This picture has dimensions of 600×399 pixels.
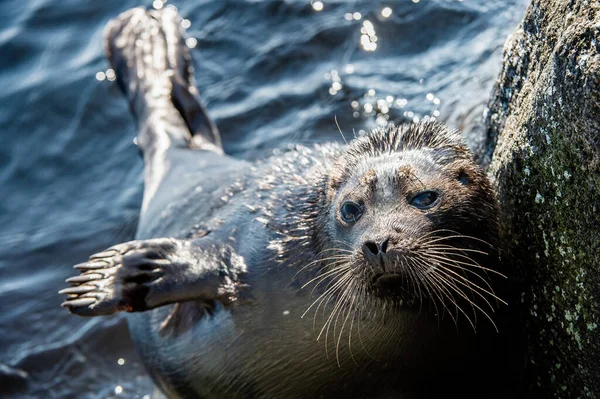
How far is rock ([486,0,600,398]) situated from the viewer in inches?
132

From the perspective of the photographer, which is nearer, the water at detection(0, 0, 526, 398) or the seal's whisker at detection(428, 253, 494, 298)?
the seal's whisker at detection(428, 253, 494, 298)

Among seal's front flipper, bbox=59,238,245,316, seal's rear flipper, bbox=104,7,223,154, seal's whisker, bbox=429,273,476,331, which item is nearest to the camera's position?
seal's whisker, bbox=429,273,476,331

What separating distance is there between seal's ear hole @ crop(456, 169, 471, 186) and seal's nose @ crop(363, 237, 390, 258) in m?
0.68

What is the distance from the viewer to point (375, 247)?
3.52 meters

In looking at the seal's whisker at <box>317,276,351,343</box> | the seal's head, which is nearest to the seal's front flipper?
the seal's head

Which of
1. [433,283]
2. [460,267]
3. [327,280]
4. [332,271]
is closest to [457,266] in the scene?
[460,267]

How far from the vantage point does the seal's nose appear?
3.51 metres

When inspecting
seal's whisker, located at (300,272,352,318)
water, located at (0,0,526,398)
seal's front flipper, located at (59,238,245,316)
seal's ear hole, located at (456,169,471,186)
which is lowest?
water, located at (0,0,526,398)

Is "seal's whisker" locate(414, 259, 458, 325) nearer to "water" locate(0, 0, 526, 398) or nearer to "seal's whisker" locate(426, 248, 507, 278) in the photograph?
"seal's whisker" locate(426, 248, 507, 278)

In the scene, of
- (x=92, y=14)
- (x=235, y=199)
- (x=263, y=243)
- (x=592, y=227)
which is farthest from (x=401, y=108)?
(x=92, y=14)

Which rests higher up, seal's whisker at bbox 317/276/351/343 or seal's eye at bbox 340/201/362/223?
seal's eye at bbox 340/201/362/223

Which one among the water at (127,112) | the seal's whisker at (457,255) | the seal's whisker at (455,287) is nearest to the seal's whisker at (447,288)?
the seal's whisker at (455,287)

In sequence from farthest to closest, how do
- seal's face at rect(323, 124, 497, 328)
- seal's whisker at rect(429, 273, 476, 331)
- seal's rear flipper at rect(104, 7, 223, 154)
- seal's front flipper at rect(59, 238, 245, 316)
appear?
seal's rear flipper at rect(104, 7, 223, 154), seal's front flipper at rect(59, 238, 245, 316), seal's whisker at rect(429, 273, 476, 331), seal's face at rect(323, 124, 497, 328)

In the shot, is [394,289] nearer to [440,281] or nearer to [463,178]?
[440,281]
